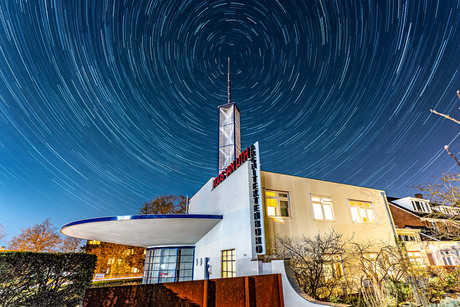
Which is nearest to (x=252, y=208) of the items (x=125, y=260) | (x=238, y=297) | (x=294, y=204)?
(x=294, y=204)

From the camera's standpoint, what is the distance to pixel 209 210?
14570mm

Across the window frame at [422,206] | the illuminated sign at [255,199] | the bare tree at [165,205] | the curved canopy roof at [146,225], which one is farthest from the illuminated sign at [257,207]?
the bare tree at [165,205]

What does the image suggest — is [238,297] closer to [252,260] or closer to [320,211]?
[252,260]

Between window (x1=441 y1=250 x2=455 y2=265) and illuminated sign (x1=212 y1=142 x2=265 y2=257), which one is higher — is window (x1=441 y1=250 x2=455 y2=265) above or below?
below

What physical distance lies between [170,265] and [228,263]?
9.47 meters

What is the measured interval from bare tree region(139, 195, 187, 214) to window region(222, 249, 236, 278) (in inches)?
831

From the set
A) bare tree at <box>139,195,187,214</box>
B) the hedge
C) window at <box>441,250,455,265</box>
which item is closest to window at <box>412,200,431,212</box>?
window at <box>441,250,455,265</box>

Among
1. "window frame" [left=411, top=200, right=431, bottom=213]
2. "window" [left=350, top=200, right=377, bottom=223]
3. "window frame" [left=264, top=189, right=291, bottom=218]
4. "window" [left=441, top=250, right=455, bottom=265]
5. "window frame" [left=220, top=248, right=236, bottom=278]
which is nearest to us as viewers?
"window frame" [left=220, top=248, right=236, bottom=278]

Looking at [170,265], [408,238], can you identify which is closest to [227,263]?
[170,265]

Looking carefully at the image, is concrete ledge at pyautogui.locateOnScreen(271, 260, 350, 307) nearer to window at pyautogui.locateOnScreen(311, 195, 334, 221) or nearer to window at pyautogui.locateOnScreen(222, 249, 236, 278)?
window at pyautogui.locateOnScreen(222, 249, 236, 278)

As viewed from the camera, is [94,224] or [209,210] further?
[209,210]

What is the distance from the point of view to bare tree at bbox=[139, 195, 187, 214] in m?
30.4

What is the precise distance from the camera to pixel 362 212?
14.7m

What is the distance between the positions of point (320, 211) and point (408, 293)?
5862 mm
